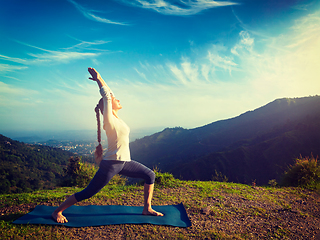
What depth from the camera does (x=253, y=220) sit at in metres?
3.12

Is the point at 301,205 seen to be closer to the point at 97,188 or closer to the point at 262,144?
the point at 97,188

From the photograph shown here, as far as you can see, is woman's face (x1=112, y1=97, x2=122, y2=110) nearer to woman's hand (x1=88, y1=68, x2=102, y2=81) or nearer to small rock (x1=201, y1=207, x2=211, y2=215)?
woman's hand (x1=88, y1=68, x2=102, y2=81)

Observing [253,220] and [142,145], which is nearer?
[253,220]

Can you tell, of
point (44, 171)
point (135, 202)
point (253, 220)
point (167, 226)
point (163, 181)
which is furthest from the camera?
point (44, 171)

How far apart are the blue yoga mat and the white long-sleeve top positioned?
1.18 metres

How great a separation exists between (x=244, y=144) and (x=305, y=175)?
147 ft

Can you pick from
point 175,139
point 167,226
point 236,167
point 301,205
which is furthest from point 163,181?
point 175,139

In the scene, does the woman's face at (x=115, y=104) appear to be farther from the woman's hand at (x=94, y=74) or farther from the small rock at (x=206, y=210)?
the small rock at (x=206, y=210)

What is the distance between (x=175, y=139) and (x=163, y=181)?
6835 cm

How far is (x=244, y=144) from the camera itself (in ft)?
151

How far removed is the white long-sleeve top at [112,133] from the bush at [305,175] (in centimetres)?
615

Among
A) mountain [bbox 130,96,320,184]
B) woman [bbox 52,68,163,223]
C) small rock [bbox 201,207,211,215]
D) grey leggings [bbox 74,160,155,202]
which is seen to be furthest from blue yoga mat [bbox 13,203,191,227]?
mountain [bbox 130,96,320,184]

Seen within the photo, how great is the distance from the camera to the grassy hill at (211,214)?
2.53m

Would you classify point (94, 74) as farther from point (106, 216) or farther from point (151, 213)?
point (151, 213)
